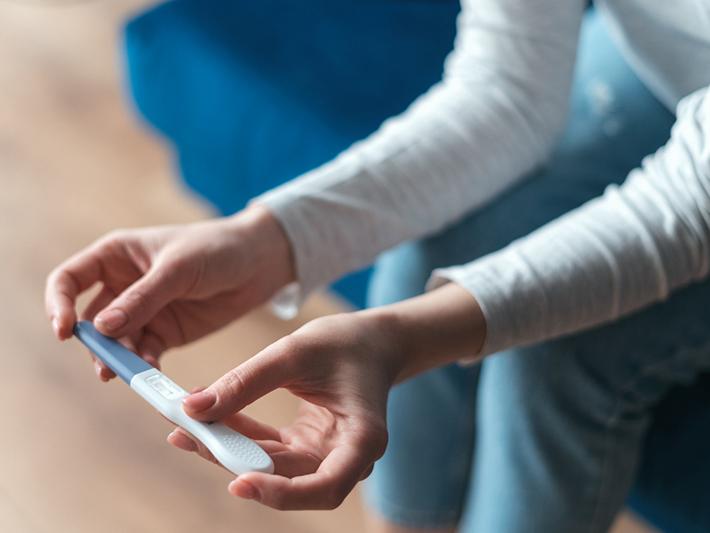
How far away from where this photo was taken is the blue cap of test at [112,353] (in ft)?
2.06

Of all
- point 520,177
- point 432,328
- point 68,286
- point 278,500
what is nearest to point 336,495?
point 278,500

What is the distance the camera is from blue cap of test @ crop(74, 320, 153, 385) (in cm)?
63

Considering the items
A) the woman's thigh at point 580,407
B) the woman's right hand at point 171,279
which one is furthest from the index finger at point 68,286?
the woman's thigh at point 580,407

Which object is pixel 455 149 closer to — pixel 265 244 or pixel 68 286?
pixel 265 244

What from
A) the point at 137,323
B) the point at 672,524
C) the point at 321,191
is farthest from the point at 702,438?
the point at 137,323

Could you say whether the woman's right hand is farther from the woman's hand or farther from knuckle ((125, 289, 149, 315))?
the woman's hand

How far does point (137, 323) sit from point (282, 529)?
0.53 metres

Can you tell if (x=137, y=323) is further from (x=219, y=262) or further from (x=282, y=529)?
(x=282, y=529)

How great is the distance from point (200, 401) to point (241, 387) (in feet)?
0.08

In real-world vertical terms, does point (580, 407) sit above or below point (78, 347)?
below

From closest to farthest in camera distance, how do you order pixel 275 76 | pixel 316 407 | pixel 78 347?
1. pixel 316 407
2. pixel 275 76
3. pixel 78 347

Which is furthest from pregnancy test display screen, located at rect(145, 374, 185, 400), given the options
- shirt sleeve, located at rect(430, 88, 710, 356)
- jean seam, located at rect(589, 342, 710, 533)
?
jean seam, located at rect(589, 342, 710, 533)

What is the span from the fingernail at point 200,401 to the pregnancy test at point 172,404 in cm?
1

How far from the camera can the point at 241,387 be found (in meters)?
0.57
